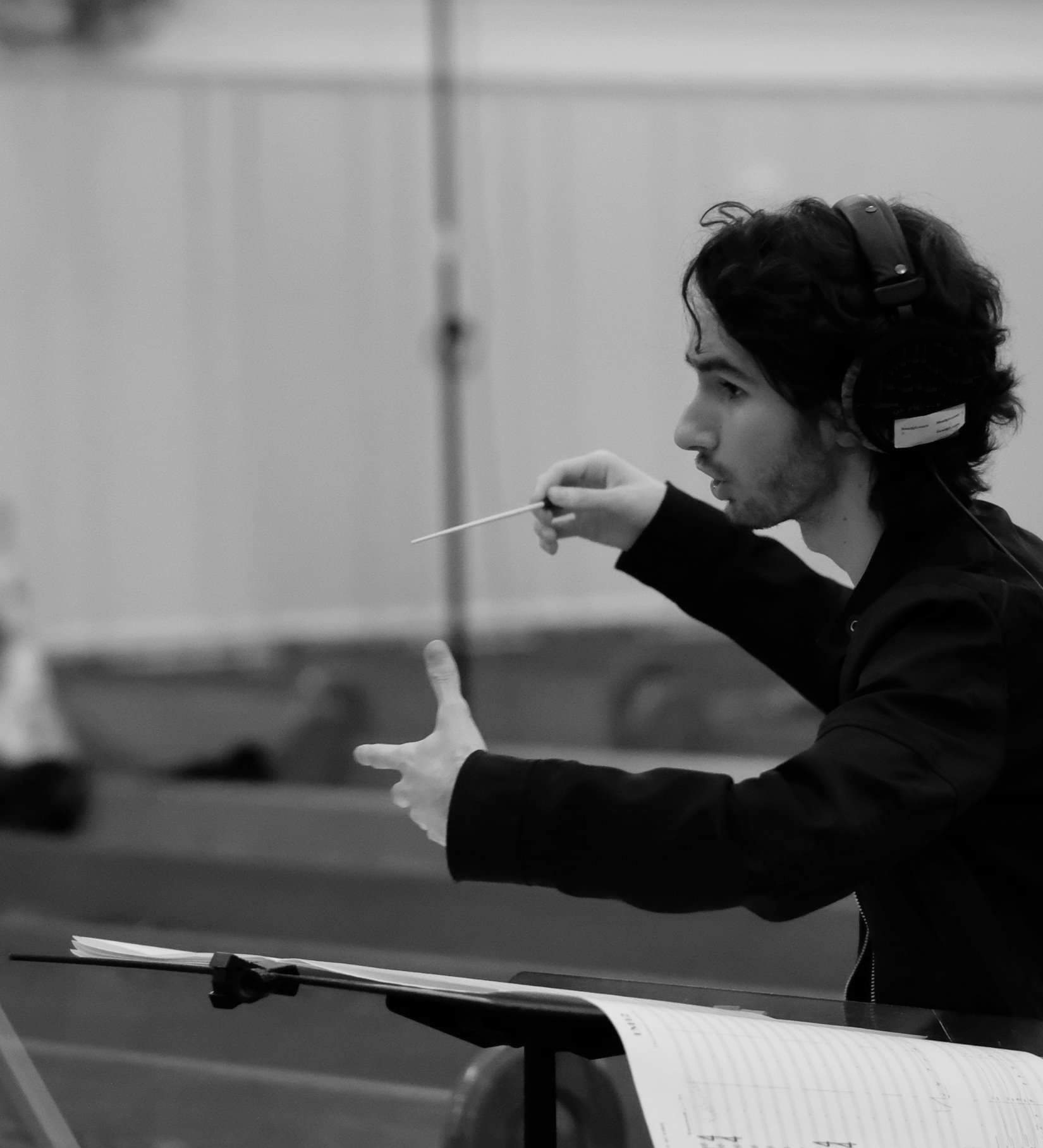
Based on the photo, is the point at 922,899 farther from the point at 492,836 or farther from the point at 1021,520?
the point at 1021,520

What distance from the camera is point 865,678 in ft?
2.61

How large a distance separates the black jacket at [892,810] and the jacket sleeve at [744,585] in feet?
0.59

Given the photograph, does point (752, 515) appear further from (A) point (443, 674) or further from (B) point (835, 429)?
(A) point (443, 674)

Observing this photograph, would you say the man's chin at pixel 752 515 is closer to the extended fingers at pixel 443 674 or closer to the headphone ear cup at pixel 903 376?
the headphone ear cup at pixel 903 376

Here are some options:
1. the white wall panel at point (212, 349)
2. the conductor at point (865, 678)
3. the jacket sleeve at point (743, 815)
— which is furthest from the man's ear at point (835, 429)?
the white wall panel at point (212, 349)

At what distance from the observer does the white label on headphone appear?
86 centimetres

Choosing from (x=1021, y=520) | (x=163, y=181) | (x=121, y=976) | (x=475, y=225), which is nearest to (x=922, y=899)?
(x=121, y=976)

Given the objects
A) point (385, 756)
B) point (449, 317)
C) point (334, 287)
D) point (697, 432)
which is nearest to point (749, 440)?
point (697, 432)

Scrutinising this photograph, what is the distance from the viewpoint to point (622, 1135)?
722 millimetres

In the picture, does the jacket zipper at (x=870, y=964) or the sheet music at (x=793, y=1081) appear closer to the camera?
the sheet music at (x=793, y=1081)

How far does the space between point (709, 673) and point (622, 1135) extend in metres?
A: 2.39

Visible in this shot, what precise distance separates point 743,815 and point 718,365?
0.88 feet

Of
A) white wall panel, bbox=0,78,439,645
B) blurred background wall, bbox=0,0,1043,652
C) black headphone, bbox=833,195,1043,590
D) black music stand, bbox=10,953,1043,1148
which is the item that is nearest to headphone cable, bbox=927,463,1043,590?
black headphone, bbox=833,195,1043,590

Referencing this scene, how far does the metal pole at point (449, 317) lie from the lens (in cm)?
319
